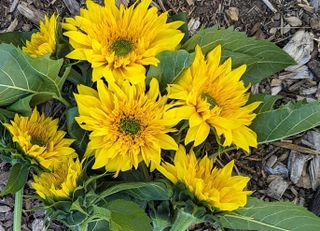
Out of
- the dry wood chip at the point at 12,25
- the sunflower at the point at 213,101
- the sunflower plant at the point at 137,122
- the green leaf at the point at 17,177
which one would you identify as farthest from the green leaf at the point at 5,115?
the sunflower at the point at 213,101

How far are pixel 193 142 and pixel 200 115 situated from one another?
0.44 ft

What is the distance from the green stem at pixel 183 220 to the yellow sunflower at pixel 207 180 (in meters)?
0.05

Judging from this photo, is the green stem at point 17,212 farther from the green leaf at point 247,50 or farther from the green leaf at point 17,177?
the green leaf at point 247,50

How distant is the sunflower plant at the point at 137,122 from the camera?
58.9 inches

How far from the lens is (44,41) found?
1578 millimetres

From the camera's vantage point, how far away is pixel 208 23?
1781 mm

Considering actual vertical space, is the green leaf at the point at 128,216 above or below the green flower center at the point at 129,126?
below

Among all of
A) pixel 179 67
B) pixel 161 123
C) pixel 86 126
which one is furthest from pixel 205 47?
pixel 86 126

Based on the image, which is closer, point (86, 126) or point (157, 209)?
point (86, 126)

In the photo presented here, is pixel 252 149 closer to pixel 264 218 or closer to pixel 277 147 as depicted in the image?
pixel 277 147

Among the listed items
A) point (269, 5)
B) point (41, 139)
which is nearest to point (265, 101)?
point (269, 5)

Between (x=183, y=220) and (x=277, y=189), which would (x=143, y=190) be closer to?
(x=183, y=220)

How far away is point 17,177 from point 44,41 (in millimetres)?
305

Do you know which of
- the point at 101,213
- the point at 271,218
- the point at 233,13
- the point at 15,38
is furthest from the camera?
the point at 233,13
